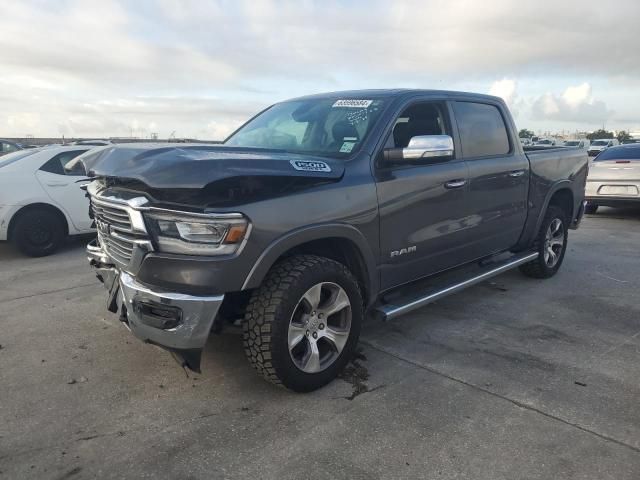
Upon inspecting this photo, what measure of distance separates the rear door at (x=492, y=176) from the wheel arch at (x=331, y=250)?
1334mm

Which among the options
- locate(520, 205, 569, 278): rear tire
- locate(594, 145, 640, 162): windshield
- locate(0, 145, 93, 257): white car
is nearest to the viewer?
locate(520, 205, 569, 278): rear tire

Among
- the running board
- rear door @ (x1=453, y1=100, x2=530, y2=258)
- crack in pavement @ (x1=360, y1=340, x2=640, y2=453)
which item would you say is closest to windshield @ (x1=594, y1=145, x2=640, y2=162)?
rear door @ (x1=453, y1=100, x2=530, y2=258)

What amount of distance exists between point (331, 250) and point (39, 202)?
5.45 metres

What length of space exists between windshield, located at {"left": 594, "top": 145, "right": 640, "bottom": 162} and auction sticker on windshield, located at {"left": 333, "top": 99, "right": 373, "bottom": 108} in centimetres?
868

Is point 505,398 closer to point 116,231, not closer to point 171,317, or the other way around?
point 171,317

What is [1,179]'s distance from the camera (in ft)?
23.4

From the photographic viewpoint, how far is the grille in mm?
3076

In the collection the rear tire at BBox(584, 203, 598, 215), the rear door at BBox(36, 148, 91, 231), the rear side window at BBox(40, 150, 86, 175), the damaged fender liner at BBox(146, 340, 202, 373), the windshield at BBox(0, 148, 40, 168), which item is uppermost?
the windshield at BBox(0, 148, 40, 168)

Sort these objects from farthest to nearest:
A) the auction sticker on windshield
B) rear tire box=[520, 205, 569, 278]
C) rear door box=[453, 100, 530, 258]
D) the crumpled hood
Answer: rear tire box=[520, 205, 569, 278] → rear door box=[453, 100, 530, 258] → the auction sticker on windshield → the crumpled hood

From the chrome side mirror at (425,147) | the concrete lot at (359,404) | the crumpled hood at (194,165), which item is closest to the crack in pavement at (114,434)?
the concrete lot at (359,404)

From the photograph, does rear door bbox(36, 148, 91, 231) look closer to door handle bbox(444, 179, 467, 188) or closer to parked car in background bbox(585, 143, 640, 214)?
door handle bbox(444, 179, 467, 188)

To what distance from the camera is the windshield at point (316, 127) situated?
3819 millimetres

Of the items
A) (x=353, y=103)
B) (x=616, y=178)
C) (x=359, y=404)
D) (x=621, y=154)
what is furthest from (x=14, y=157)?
(x=621, y=154)

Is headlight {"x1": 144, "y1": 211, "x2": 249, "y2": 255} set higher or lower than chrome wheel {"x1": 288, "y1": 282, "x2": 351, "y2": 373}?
higher
